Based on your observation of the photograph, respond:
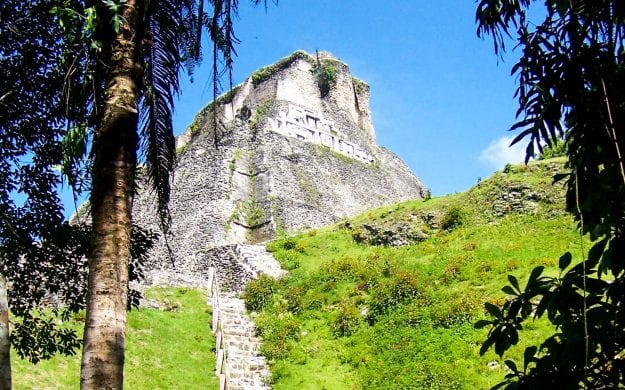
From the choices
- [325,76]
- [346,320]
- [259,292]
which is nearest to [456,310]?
[346,320]

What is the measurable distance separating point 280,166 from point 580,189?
110 ft

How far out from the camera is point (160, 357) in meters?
15.0

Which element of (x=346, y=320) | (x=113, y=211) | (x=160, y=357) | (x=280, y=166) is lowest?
(x=160, y=357)

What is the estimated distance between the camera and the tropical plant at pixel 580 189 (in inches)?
126

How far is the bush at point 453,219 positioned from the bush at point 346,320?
715cm

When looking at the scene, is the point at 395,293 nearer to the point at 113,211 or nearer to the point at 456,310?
the point at 456,310

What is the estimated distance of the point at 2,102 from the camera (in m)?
7.32

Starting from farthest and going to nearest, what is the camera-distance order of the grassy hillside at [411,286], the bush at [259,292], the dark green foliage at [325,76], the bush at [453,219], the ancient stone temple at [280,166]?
the dark green foliage at [325,76] → the ancient stone temple at [280,166] → the bush at [453,219] → the bush at [259,292] → the grassy hillside at [411,286]

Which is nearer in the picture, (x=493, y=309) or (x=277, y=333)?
(x=493, y=309)

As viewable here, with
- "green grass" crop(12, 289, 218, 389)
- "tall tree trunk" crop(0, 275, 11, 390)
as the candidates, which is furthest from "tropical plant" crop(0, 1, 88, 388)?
"green grass" crop(12, 289, 218, 389)

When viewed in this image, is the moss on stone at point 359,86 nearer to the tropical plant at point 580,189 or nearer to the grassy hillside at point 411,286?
the grassy hillside at point 411,286

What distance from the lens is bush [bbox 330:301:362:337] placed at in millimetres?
16359

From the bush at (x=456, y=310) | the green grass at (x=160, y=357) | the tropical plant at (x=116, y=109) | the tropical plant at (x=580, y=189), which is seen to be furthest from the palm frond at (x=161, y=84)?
the bush at (x=456, y=310)

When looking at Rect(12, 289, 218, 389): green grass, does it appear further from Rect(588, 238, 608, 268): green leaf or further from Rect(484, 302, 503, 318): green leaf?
Rect(588, 238, 608, 268): green leaf
